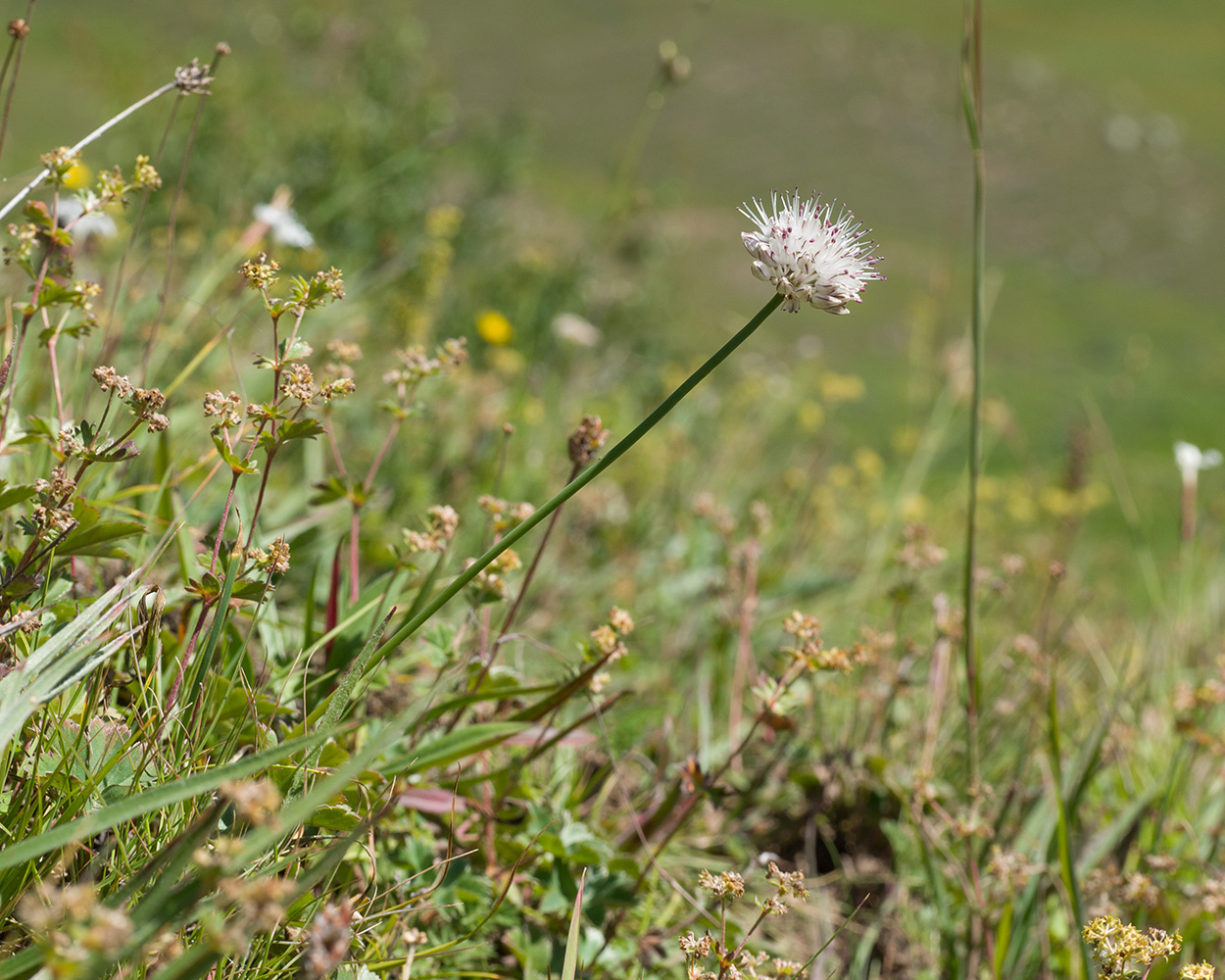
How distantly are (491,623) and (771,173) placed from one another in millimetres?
13523

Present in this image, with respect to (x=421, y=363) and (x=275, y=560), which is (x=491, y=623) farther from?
(x=275, y=560)

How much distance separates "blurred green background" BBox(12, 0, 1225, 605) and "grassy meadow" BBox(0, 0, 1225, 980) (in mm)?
79

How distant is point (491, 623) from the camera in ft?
6.12

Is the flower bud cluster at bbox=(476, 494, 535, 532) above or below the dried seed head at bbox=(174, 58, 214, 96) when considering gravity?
below

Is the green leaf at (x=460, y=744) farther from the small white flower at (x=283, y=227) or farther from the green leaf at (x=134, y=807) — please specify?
the small white flower at (x=283, y=227)

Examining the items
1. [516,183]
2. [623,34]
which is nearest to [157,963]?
[516,183]

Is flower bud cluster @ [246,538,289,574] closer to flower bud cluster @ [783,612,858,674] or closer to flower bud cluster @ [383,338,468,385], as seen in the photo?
flower bud cluster @ [383,338,468,385]

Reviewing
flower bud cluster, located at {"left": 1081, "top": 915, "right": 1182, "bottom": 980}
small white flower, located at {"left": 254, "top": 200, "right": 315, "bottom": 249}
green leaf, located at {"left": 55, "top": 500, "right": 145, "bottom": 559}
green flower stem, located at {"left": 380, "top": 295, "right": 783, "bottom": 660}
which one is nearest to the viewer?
green flower stem, located at {"left": 380, "top": 295, "right": 783, "bottom": 660}

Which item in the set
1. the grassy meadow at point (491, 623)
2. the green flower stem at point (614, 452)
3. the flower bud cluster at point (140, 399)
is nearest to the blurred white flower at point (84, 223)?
the grassy meadow at point (491, 623)

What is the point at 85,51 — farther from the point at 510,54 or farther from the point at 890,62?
the point at 890,62

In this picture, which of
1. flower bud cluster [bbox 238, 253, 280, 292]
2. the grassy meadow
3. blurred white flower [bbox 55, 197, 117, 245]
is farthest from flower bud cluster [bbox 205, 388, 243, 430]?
blurred white flower [bbox 55, 197, 117, 245]

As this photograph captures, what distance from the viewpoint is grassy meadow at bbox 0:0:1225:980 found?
37.3 inches

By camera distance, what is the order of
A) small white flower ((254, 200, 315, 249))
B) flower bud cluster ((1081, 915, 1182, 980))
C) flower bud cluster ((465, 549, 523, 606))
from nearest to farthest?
flower bud cluster ((1081, 915, 1182, 980))
flower bud cluster ((465, 549, 523, 606))
small white flower ((254, 200, 315, 249))

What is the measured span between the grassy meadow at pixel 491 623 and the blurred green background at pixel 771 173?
0.08m
